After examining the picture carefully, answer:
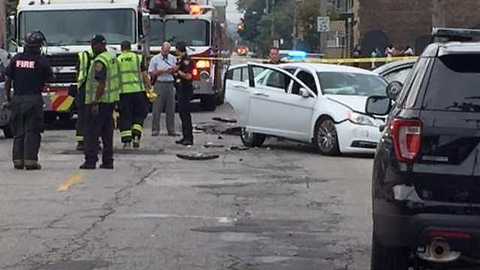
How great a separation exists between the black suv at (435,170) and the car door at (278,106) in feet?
33.2

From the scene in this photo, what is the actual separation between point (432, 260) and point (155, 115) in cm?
1318

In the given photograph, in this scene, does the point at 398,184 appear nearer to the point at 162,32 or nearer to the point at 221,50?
the point at 162,32

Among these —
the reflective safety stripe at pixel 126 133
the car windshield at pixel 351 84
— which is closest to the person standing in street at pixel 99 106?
the reflective safety stripe at pixel 126 133

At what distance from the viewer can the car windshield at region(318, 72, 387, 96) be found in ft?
53.2

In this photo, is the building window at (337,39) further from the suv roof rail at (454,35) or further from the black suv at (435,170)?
the black suv at (435,170)

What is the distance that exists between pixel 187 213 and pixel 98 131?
12.4 ft

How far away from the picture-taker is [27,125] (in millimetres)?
13211

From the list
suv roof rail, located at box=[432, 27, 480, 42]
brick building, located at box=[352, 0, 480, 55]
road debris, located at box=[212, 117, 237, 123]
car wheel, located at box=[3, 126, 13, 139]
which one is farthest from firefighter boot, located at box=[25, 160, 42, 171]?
brick building, located at box=[352, 0, 480, 55]

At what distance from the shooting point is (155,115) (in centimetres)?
1880

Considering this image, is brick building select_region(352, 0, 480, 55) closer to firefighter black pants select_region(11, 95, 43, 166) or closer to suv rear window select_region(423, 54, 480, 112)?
firefighter black pants select_region(11, 95, 43, 166)

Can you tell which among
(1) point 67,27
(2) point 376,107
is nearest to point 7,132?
(1) point 67,27

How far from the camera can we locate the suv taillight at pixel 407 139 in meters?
5.80

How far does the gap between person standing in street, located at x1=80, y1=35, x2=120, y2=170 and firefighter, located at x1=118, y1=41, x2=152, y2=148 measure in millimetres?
2454

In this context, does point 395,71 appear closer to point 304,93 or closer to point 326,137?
point 304,93
